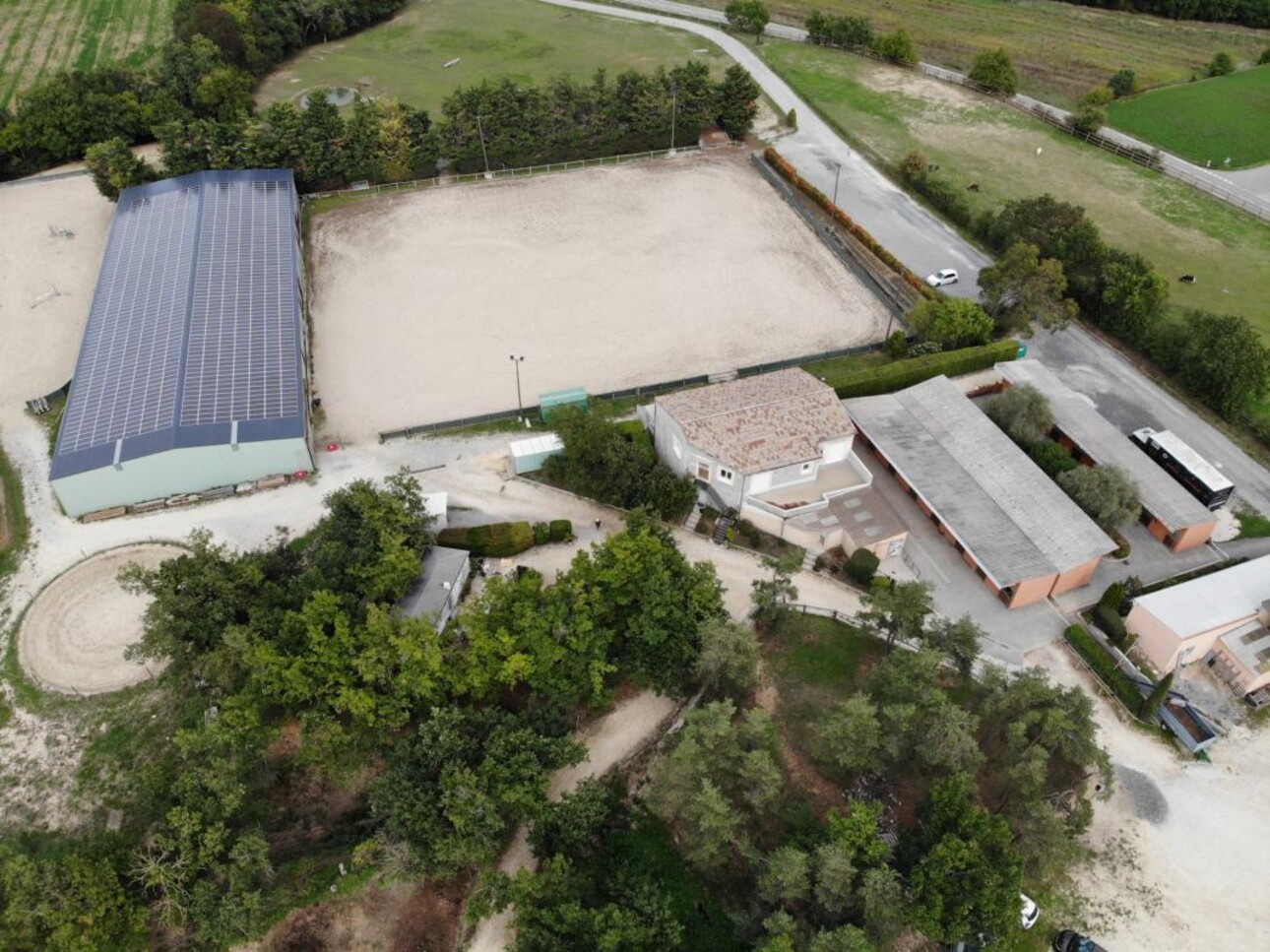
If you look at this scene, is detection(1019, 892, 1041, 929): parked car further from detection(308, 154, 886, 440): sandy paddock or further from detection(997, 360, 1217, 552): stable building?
detection(308, 154, 886, 440): sandy paddock

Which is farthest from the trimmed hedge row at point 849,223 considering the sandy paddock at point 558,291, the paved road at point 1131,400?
the paved road at point 1131,400

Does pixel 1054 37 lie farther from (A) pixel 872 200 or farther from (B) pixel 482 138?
(B) pixel 482 138

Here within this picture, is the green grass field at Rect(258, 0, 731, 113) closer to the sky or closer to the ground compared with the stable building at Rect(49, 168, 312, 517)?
closer to the sky

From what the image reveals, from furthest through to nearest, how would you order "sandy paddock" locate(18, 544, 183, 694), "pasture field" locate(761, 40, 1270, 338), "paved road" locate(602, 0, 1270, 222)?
"paved road" locate(602, 0, 1270, 222)
"pasture field" locate(761, 40, 1270, 338)
"sandy paddock" locate(18, 544, 183, 694)

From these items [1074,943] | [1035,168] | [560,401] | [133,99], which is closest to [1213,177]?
[1035,168]

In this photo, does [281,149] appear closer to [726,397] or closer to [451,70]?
[451,70]

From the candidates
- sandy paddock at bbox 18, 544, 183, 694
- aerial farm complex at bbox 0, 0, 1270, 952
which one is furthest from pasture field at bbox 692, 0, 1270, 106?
sandy paddock at bbox 18, 544, 183, 694

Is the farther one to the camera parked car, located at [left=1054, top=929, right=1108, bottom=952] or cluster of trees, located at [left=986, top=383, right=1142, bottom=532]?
cluster of trees, located at [left=986, top=383, right=1142, bottom=532]
